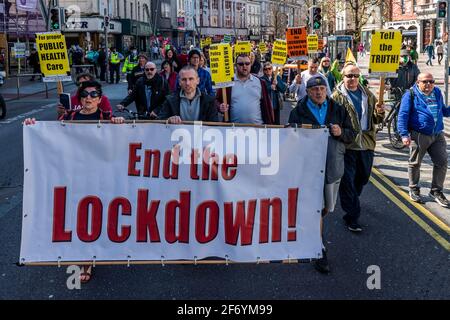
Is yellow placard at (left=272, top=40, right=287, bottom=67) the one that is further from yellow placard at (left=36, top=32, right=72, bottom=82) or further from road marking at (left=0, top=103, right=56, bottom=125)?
road marking at (left=0, top=103, right=56, bottom=125)

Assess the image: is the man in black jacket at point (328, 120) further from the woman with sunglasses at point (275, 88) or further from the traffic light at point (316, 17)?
the traffic light at point (316, 17)

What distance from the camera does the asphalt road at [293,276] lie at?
15.3 feet

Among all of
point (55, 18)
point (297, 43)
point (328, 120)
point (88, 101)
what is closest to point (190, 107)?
point (88, 101)

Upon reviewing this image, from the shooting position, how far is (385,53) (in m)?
6.94

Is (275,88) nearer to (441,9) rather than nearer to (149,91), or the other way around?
(149,91)

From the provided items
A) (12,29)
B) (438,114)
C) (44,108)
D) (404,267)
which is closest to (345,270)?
(404,267)

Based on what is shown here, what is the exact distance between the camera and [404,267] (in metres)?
5.18

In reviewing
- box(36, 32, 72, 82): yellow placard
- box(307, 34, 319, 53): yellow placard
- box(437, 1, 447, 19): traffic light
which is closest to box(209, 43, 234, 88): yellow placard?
box(36, 32, 72, 82): yellow placard

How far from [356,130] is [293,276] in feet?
6.34

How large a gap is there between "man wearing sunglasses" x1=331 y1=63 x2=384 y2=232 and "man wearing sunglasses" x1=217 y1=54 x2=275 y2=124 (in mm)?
853

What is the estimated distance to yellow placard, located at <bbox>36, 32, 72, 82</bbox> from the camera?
8.23 metres
